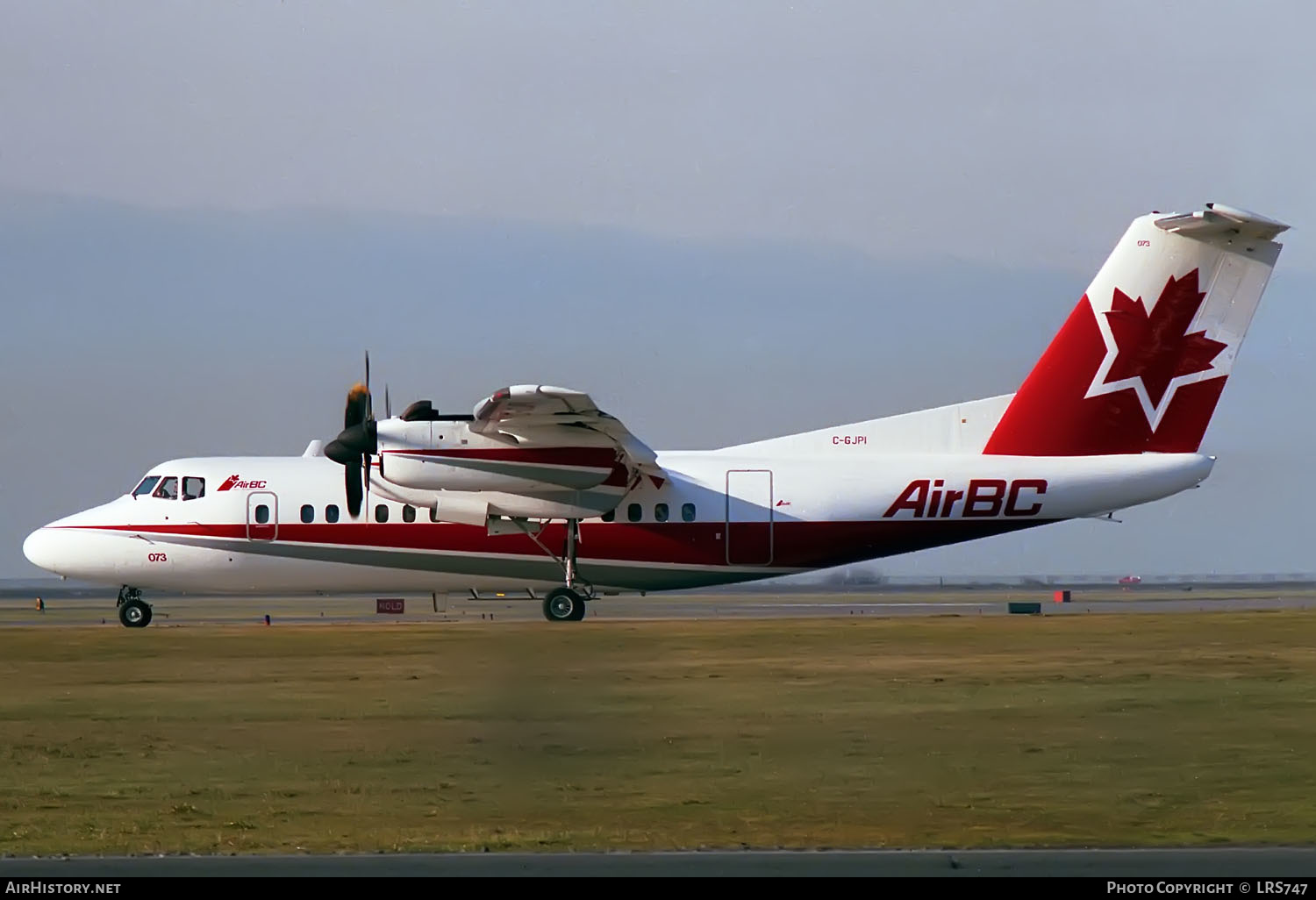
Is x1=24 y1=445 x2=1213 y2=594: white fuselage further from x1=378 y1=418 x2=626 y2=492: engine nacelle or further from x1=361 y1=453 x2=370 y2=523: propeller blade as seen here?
x1=378 y1=418 x2=626 y2=492: engine nacelle

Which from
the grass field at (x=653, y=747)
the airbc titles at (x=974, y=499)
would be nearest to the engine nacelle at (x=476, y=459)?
the grass field at (x=653, y=747)

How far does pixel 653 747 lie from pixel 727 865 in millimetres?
4371

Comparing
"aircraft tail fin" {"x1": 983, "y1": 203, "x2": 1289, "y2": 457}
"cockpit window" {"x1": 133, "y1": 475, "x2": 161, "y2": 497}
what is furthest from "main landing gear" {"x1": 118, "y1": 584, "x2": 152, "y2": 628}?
"aircraft tail fin" {"x1": 983, "y1": 203, "x2": 1289, "y2": 457}

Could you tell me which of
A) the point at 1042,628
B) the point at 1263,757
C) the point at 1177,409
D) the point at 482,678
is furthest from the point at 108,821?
the point at 1177,409

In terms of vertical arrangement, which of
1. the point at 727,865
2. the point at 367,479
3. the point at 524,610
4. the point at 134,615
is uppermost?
the point at 367,479

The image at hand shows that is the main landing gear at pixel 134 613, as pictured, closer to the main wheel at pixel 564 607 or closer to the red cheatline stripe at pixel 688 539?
the red cheatline stripe at pixel 688 539

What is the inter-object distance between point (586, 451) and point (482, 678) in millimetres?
11393

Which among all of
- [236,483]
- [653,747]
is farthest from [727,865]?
[236,483]

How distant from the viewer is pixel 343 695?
1827 centimetres

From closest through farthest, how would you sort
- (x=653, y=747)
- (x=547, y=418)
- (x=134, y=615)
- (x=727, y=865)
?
1. (x=727, y=865)
2. (x=653, y=747)
3. (x=547, y=418)
4. (x=134, y=615)

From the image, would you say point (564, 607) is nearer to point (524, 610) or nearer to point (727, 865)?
point (524, 610)

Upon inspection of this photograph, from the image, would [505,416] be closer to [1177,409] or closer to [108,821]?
[1177,409]

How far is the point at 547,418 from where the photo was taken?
27.3m

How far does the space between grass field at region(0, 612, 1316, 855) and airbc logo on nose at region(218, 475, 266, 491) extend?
25.4ft
